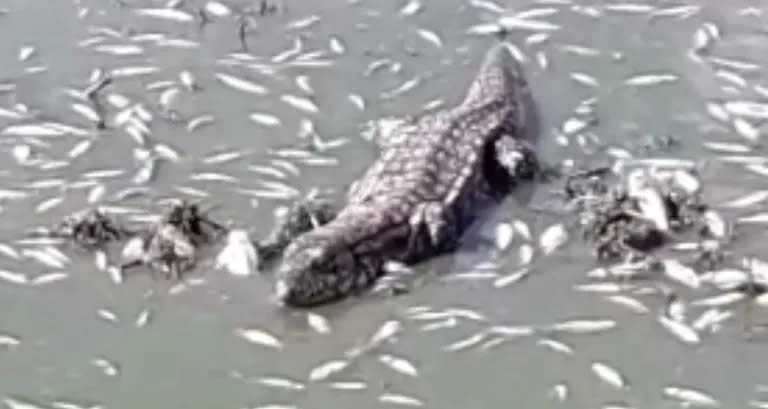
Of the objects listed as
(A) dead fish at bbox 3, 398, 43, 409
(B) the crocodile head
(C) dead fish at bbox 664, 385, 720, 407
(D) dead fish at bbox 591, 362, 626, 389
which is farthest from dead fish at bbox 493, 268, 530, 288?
(A) dead fish at bbox 3, 398, 43, 409

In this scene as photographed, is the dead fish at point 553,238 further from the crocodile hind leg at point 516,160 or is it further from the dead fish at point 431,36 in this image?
the dead fish at point 431,36

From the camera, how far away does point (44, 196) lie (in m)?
9.94

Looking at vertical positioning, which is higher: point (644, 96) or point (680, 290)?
point (644, 96)

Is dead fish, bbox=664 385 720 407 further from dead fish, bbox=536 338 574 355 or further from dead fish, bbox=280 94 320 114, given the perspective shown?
dead fish, bbox=280 94 320 114

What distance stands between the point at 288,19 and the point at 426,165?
235cm

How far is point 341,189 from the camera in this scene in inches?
389

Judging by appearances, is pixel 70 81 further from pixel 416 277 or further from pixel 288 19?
pixel 416 277

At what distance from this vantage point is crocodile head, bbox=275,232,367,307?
350 inches

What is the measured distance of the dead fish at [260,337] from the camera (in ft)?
28.7

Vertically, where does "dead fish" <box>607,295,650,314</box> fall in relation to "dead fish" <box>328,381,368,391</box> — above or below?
below

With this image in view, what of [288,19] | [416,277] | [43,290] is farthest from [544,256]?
[288,19]

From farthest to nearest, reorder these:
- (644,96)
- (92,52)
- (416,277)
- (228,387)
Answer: (92,52)
(644,96)
(416,277)
(228,387)

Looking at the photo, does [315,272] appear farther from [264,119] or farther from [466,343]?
[264,119]

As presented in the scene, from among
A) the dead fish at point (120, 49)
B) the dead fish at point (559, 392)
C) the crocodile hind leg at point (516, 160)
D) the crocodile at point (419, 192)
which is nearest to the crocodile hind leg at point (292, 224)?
the crocodile at point (419, 192)
